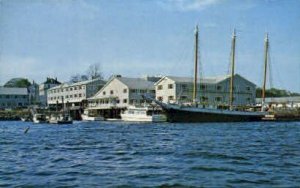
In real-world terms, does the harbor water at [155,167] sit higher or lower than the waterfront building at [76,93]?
lower

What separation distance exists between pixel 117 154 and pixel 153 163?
410 cm

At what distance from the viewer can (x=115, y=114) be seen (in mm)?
102438

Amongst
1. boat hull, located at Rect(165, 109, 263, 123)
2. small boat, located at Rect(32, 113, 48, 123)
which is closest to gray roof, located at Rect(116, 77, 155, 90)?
small boat, located at Rect(32, 113, 48, 123)

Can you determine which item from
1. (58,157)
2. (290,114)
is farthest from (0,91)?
(58,157)

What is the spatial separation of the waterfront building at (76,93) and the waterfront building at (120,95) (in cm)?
850

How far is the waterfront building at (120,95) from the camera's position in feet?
330

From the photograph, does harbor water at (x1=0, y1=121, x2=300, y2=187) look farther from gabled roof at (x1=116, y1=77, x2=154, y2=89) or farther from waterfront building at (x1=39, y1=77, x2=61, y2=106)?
waterfront building at (x1=39, y1=77, x2=61, y2=106)

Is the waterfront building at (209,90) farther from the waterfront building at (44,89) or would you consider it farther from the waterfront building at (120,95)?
the waterfront building at (44,89)

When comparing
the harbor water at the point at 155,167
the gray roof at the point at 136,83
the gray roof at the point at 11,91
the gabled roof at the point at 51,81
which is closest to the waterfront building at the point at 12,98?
the gray roof at the point at 11,91

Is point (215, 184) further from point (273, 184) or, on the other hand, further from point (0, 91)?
point (0, 91)

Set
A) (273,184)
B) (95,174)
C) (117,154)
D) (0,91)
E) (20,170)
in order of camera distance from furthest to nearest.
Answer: (0,91) < (117,154) < (20,170) < (95,174) < (273,184)

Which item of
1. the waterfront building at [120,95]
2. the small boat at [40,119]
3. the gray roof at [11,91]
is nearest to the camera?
the small boat at [40,119]

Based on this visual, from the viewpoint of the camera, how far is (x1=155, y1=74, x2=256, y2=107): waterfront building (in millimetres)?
91806

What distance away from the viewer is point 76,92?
408 ft
